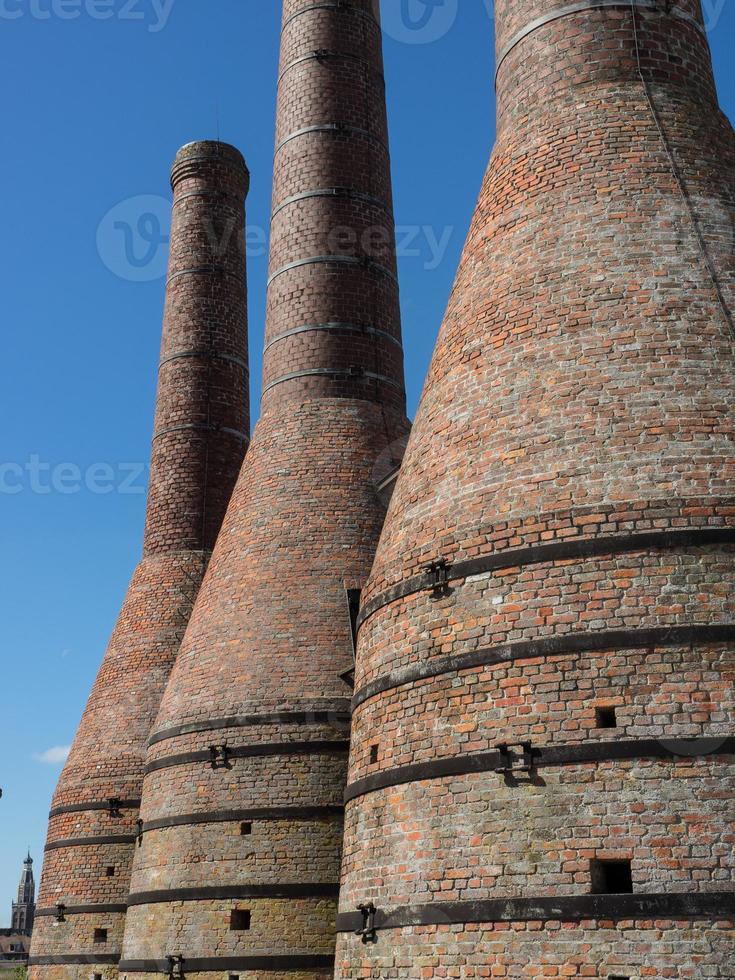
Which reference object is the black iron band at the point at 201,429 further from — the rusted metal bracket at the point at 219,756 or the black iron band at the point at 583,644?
the black iron band at the point at 583,644

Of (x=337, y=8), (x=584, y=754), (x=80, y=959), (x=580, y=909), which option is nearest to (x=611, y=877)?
(x=580, y=909)

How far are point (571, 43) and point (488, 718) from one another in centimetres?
733

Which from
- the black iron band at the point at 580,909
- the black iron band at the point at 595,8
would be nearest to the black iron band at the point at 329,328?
the black iron band at the point at 595,8

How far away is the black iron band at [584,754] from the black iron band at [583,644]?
69 centimetres

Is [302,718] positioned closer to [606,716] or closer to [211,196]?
[606,716]

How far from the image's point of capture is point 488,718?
871 cm

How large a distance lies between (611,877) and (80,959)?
1313 cm

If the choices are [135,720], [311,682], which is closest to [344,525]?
[311,682]

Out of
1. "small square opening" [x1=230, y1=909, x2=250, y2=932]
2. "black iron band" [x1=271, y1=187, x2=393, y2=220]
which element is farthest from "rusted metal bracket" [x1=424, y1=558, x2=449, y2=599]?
"black iron band" [x1=271, y1=187, x2=393, y2=220]

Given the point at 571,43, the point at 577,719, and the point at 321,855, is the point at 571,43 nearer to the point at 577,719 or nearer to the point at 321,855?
the point at 577,719

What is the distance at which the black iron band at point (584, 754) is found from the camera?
793cm

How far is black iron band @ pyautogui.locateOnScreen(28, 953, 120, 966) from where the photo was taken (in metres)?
18.0

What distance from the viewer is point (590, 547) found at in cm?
882

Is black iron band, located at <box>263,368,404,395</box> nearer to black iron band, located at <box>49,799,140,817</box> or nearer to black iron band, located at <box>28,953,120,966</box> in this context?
black iron band, located at <box>49,799,140,817</box>
